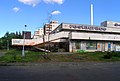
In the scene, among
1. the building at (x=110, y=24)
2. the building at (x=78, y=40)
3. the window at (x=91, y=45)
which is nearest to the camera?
the building at (x=78, y=40)

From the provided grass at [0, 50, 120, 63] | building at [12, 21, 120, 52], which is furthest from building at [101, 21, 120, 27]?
grass at [0, 50, 120, 63]

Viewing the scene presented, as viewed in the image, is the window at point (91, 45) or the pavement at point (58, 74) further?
the window at point (91, 45)

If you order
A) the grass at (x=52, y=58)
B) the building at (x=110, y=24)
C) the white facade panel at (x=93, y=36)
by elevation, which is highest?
the building at (x=110, y=24)

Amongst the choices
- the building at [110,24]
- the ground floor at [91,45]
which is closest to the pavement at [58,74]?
the ground floor at [91,45]

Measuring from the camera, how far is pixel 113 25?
7644 cm

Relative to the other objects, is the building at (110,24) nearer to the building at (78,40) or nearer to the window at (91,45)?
the building at (78,40)

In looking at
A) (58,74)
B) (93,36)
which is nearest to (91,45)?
(93,36)

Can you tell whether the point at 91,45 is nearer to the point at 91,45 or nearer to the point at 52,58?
the point at 91,45

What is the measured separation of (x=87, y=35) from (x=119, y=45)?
39.8 feet

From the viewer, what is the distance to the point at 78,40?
62.4 metres

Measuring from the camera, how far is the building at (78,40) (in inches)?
2437

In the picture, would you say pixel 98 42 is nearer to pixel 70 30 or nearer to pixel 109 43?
pixel 109 43

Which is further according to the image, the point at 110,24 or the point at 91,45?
the point at 110,24

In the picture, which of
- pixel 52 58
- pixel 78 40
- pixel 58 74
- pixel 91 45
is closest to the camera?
pixel 58 74
